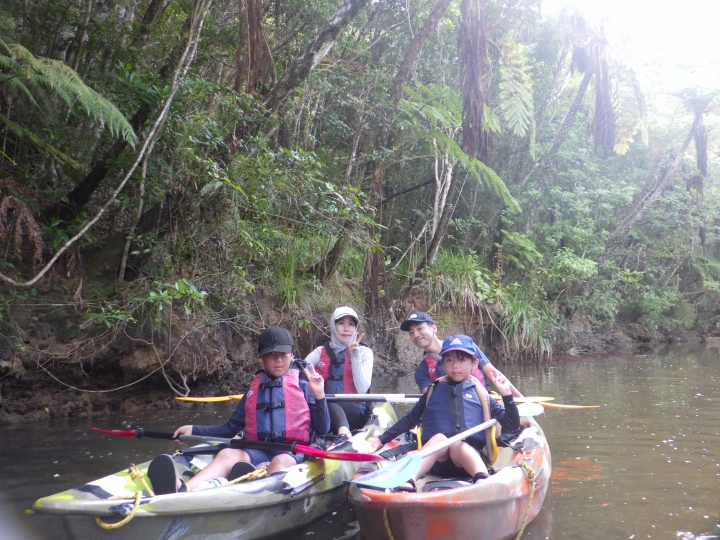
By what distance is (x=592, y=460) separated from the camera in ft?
18.0

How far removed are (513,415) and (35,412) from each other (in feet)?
17.7

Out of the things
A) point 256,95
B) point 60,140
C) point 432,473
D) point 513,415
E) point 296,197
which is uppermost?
point 256,95

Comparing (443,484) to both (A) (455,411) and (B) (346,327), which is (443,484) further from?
(B) (346,327)

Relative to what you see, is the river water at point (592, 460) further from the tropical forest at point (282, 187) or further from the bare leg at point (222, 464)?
the tropical forest at point (282, 187)

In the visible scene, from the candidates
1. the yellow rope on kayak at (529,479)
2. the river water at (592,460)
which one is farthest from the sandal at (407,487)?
the yellow rope on kayak at (529,479)

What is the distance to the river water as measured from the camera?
396 centimetres

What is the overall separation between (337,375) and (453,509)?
2346 mm

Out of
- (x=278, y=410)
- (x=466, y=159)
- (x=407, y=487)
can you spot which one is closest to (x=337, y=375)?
(x=278, y=410)

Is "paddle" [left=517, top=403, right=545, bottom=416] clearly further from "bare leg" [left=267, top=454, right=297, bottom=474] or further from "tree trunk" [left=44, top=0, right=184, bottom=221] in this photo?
"tree trunk" [left=44, top=0, right=184, bottom=221]

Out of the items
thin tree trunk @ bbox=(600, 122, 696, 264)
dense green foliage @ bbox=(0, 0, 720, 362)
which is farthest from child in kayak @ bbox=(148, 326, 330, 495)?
thin tree trunk @ bbox=(600, 122, 696, 264)

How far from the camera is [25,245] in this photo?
681 centimetres

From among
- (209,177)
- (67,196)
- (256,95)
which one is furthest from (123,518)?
(256,95)

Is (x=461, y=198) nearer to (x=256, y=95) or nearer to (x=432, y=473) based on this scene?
(x=256, y=95)

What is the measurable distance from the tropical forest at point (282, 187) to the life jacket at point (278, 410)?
2.16 metres
